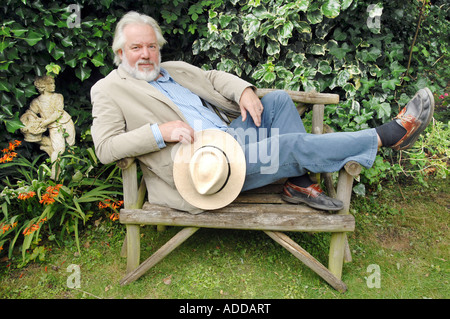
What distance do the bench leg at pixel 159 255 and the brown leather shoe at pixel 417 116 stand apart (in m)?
1.54

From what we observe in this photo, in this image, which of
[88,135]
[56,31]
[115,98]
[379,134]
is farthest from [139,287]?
[56,31]

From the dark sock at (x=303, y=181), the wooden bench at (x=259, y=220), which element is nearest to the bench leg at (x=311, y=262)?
the wooden bench at (x=259, y=220)

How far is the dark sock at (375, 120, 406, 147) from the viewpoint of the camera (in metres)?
2.33

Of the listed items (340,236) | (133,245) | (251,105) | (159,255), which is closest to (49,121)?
(133,245)

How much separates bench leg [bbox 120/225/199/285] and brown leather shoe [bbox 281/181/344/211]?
713mm

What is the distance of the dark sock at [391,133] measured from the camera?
2.33m

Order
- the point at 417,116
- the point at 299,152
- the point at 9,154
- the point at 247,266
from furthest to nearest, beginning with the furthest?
the point at 9,154 < the point at 247,266 < the point at 299,152 < the point at 417,116

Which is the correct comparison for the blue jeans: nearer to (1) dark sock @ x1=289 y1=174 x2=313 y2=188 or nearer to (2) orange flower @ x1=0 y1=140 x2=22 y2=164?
(1) dark sock @ x1=289 y1=174 x2=313 y2=188

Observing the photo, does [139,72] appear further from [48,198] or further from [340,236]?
[340,236]

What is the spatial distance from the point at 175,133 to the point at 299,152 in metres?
0.84

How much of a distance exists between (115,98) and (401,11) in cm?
262

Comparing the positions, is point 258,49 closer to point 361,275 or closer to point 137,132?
point 137,132

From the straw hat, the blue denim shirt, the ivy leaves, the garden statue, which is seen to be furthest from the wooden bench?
the ivy leaves

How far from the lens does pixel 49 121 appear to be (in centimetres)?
320
